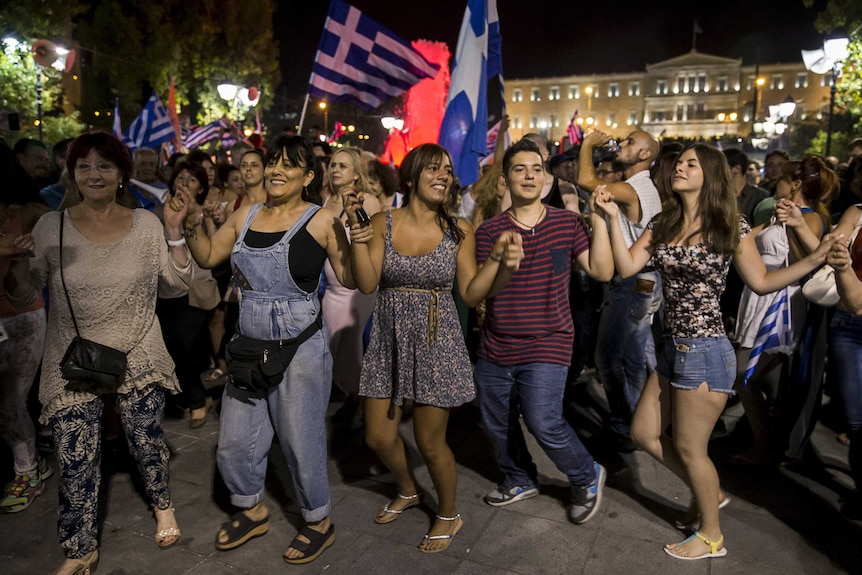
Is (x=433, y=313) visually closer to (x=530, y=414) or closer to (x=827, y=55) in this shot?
(x=530, y=414)

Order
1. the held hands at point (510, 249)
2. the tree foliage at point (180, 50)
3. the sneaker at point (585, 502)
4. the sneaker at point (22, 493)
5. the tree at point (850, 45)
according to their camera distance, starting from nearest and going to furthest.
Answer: the held hands at point (510, 249) → the sneaker at point (585, 502) → the sneaker at point (22, 493) → the tree at point (850, 45) → the tree foliage at point (180, 50)

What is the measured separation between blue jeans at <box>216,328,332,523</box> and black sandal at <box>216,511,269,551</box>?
0.23 metres

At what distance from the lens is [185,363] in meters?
5.19

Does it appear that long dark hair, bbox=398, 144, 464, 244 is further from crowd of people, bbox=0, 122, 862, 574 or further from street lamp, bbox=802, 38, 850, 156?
street lamp, bbox=802, 38, 850, 156

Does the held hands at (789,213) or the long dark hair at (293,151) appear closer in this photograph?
the long dark hair at (293,151)

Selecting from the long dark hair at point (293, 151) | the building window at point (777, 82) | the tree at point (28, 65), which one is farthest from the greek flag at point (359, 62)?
the building window at point (777, 82)

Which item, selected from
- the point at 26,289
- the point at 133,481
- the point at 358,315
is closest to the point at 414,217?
the point at 358,315

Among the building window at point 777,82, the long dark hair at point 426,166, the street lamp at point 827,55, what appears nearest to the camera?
the long dark hair at point 426,166

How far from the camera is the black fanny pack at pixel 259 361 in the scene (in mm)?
3084

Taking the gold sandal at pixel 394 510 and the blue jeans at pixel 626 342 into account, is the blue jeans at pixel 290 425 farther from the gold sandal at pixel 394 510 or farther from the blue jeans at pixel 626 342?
the blue jeans at pixel 626 342

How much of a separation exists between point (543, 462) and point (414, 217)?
86.3 inches

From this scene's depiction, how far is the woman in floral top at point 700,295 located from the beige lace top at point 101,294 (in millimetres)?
2425

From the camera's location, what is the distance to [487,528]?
365 centimetres

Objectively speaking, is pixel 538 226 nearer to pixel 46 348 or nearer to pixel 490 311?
pixel 490 311
